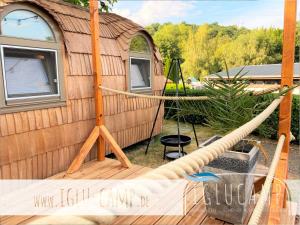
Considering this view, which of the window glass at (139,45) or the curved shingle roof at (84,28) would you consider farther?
the window glass at (139,45)

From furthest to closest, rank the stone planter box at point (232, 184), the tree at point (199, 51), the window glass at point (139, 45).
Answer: the tree at point (199, 51) < the window glass at point (139, 45) < the stone planter box at point (232, 184)

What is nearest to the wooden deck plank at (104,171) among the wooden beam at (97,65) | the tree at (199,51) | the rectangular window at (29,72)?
the wooden beam at (97,65)

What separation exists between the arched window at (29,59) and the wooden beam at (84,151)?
646mm

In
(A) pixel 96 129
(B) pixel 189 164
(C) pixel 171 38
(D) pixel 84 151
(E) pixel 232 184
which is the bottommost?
(D) pixel 84 151

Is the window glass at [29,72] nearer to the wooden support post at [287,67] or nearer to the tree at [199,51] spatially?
the wooden support post at [287,67]

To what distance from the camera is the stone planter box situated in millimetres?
1666

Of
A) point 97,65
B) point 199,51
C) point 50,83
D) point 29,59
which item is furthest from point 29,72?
point 199,51

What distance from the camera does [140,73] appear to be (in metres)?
4.72

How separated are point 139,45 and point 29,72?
7.47ft

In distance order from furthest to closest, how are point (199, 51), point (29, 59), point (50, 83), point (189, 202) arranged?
point (199, 51)
point (50, 83)
point (29, 59)
point (189, 202)

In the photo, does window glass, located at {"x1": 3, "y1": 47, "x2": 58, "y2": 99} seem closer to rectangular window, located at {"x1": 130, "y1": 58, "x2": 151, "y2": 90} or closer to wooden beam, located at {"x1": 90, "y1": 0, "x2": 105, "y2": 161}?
wooden beam, located at {"x1": 90, "y1": 0, "x2": 105, "y2": 161}

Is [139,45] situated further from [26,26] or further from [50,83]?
[26,26]

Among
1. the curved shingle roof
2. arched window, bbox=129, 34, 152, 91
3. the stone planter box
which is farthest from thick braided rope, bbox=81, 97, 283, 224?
arched window, bbox=129, 34, 152, 91

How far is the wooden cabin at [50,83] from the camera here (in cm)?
256
